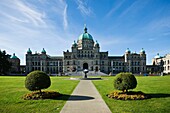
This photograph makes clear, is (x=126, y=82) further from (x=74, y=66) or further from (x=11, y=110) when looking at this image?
(x=74, y=66)

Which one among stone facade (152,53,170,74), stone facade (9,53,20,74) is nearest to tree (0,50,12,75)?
stone facade (9,53,20,74)

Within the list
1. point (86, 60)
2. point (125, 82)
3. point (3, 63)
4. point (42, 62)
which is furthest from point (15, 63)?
point (125, 82)

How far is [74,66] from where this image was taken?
99.5m

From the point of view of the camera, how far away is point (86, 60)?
99500 millimetres

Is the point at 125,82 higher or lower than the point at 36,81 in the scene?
lower

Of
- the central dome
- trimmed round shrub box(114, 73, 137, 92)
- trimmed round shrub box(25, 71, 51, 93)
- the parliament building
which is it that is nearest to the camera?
trimmed round shrub box(25, 71, 51, 93)

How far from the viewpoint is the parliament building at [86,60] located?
99625 mm

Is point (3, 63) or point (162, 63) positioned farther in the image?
point (162, 63)

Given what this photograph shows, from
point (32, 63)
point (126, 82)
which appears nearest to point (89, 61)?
point (32, 63)

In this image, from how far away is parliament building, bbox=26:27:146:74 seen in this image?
99625 millimetres

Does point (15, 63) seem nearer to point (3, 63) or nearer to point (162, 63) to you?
point (3, 63)

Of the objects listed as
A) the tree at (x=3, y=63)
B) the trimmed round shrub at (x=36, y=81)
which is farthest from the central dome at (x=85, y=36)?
the trimmed round shrub at (x=36, y=81)

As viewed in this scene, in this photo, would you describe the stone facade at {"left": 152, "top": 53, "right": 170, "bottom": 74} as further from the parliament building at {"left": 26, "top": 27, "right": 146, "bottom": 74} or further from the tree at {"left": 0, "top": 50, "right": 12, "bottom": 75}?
the tree at {"left": 0, "top": 50, "right": 12, "bottom": 75}

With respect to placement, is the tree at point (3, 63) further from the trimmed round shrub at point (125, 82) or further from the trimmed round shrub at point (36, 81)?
the trimmed round shrub at point (125, 82)
